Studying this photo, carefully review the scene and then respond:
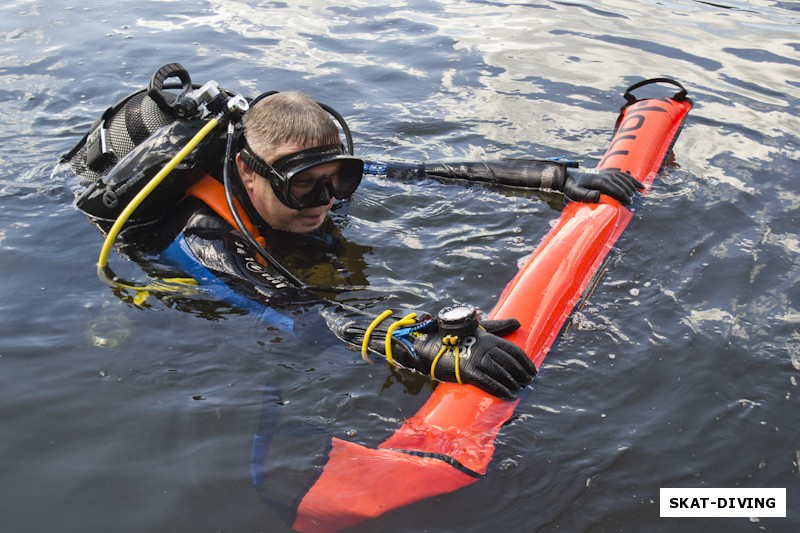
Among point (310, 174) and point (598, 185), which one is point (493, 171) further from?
point (310, 174)

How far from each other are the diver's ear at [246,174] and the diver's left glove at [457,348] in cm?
102

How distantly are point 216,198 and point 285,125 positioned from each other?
516mm

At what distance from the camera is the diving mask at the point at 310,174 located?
375cm

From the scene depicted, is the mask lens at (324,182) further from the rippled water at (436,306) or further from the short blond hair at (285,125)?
the rippled water at (436,306)

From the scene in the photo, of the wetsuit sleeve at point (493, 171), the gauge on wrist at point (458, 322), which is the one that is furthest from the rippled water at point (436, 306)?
the gauge on wrist at point (458, 322)

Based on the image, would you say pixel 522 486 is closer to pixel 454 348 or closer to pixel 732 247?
pixel 454 348

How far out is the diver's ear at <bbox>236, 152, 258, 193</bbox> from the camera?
3928mm

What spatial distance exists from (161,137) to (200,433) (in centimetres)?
155

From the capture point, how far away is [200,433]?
10.4 ft

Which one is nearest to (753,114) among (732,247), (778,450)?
(732,247)

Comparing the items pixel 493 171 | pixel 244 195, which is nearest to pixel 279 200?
pixel 244 195

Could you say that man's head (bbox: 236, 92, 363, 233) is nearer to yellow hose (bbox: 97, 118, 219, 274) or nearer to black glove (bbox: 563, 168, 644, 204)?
yellow hose (bbox: 97, 118, 219, 274)

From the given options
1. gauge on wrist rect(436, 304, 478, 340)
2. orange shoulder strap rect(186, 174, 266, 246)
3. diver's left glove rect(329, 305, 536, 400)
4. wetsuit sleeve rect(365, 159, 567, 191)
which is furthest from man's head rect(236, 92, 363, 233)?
wetsuit sleeve rect(365, 159, 567, 191)

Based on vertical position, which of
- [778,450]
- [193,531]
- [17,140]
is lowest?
[778,450]
